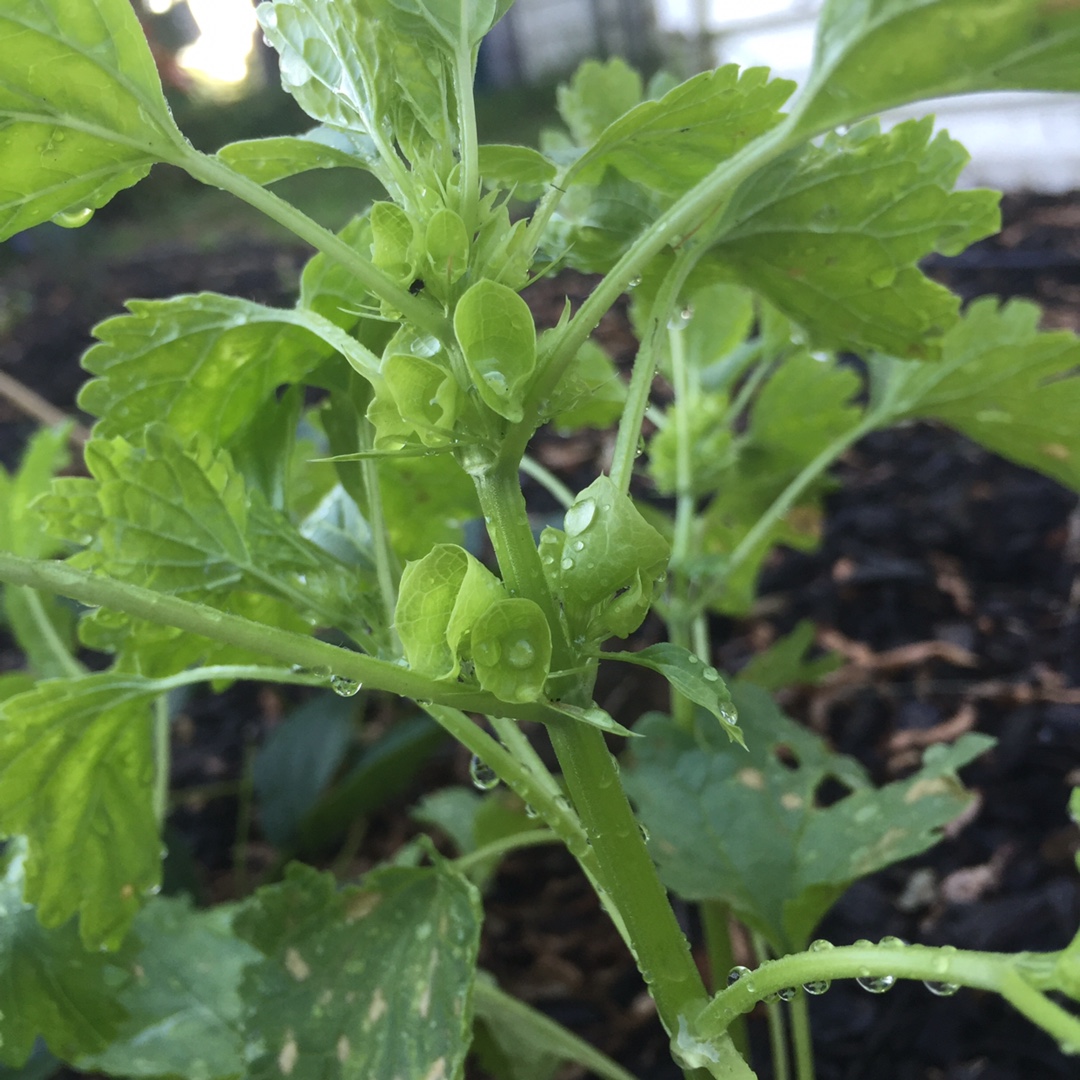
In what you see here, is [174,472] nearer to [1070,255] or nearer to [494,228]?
[494,228]

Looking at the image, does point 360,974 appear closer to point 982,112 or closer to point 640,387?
point 640,387

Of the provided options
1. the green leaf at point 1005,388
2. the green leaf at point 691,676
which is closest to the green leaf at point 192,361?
the green leaf at point 691,676

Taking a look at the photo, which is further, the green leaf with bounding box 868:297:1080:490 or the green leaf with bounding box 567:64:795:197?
the green leaf with bounding box 868:297:1080:490

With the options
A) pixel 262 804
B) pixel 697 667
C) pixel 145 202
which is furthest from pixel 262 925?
pixel 145 202

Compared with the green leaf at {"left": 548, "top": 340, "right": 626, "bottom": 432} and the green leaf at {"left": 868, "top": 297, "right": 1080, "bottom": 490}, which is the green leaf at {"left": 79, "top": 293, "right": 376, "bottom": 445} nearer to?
the green leaf at {"left": 548, "top": 340, "right": 626, "bottom": 432}

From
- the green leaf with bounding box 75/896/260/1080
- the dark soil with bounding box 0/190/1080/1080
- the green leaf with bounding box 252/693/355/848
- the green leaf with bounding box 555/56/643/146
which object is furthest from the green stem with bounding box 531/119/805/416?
the green leaf with bounding box 252/693/355/848

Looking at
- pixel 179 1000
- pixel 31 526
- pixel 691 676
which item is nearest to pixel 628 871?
pixel 691 676
